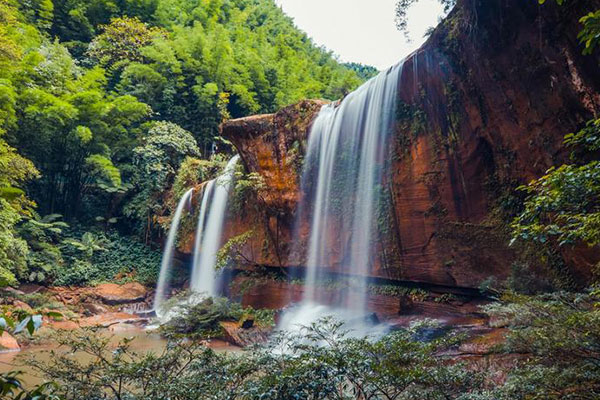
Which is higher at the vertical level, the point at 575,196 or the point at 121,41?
A: the point at 121,41

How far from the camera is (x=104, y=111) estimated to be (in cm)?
1617

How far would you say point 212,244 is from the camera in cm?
1465

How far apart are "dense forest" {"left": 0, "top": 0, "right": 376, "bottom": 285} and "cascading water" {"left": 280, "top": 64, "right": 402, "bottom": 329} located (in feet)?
27.6

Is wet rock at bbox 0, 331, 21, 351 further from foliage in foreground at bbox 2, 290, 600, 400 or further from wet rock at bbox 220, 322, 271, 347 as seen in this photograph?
foliage in foreground at bbox 2, 290, 600, 400

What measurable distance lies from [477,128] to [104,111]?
1570cm

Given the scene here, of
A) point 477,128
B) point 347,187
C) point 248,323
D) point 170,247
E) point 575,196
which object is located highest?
point 477,128

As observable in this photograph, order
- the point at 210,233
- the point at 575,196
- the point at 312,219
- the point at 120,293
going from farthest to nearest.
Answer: the point at 210,233, the point at 120,293, the point at 312,219, the point at 575,196

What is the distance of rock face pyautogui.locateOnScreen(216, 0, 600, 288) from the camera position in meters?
6.00

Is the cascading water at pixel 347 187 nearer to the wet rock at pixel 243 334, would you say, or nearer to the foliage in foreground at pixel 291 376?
the wet rock at pixel 243 334

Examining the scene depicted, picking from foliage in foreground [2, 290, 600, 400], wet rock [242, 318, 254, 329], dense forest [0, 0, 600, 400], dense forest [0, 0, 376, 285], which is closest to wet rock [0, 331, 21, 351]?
dense forest [0, 0, 600, 400]

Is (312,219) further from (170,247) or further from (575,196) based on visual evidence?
(575,196)

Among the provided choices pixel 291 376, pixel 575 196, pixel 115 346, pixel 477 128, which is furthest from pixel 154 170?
pixel 575 196

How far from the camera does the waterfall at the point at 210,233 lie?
47.8ft

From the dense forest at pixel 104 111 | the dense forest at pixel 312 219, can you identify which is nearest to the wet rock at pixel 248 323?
the dense forest at pixel 312 219
